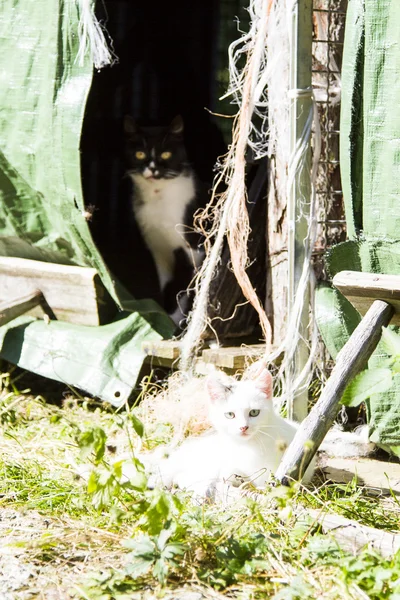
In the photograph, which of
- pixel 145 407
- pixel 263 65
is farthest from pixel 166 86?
pixel 145 407

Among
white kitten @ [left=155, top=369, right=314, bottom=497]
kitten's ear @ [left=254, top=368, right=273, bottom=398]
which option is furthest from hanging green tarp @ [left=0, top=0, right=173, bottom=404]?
kitten's ear @ [left=254, top=368, right=273, bottom=398]

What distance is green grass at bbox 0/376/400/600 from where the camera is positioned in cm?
234

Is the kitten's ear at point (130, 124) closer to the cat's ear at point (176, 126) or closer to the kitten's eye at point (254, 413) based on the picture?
the cat's ear at point (176, 126)

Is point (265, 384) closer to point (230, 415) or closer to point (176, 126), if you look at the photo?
point (230, 415)

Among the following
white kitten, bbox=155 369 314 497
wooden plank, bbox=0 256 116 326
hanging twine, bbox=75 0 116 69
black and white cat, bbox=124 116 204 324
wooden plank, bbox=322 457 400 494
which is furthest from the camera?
black and white cat, bbox=124 116 204 324

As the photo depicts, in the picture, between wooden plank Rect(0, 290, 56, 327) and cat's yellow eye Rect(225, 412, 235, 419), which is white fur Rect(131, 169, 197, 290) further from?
cat's yellow eye Rect(225, 412, 235, 419)

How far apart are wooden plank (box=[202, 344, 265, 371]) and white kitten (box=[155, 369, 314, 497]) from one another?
1039 mm

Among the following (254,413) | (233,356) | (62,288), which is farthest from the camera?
(62,288)

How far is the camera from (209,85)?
19.1ft

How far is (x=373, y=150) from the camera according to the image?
3299mm

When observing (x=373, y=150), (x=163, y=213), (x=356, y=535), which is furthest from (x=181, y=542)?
(x=163, y=213)

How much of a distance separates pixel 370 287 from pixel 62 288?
244 centimetres

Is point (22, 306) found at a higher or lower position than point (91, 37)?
lower

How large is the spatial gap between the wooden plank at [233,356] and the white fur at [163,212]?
4.14ft
